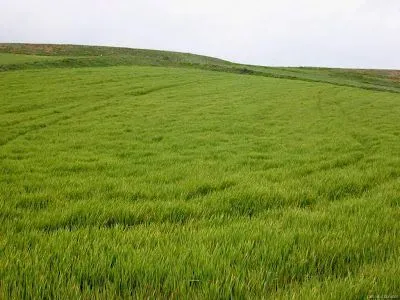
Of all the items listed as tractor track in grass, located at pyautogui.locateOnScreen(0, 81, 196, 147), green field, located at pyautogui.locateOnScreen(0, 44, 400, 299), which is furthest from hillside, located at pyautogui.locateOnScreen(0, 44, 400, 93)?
green field, located at pyautogui.locateOnScreen(0, 44, 400, 299)

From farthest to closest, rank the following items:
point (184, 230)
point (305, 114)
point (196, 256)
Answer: point (305, 114), point (184, 230), point (196, 256)

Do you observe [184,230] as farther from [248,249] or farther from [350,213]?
[350,213]

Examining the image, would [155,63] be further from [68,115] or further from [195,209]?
[195,209]

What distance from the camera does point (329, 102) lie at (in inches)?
1277

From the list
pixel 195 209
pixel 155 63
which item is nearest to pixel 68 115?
pixel 195 209

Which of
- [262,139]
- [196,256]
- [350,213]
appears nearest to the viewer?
[196,256]

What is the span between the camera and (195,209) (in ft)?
19.3

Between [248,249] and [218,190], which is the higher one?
[248,249]

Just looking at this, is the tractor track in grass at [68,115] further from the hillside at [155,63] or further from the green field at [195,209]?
the hillside at [155,63]

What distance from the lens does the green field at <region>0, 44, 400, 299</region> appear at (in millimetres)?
3264

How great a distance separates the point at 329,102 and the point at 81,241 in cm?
3144

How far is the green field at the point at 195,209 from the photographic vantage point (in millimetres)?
3264

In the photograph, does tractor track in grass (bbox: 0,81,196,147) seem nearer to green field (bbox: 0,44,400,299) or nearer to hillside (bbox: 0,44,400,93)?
green field (bbox: 0,44,400,299)

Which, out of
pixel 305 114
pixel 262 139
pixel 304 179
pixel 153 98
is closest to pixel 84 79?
pixel 153 98
